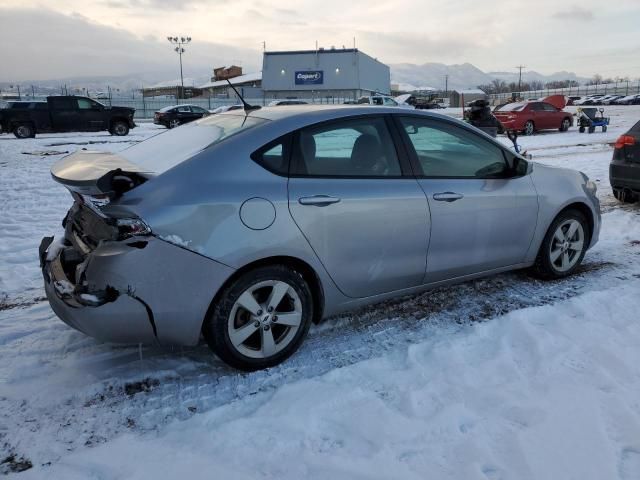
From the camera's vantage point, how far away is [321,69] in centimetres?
6400

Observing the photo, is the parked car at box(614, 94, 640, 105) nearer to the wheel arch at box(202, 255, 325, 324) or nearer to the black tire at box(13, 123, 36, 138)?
the black tire at box(13, 123, 36, 138)

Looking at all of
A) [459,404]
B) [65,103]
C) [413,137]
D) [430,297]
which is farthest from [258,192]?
[65,103]

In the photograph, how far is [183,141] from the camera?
345cm

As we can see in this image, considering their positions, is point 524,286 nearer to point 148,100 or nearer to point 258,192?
point 258,192

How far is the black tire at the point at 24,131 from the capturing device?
68.6ft

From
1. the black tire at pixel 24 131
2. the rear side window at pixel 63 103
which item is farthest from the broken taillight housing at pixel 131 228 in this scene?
the rear side window at pixel 63 103

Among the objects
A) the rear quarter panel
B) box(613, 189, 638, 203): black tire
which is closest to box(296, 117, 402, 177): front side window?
the rear quarter panel

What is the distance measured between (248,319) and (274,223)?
1.97 ft

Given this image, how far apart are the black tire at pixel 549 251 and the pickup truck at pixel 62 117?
2091 centimetres

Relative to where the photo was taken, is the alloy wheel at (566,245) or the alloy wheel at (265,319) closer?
the alloy wheel at (265,319)

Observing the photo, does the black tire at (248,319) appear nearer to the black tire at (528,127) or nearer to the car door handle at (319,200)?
the car door handle at (319,200)

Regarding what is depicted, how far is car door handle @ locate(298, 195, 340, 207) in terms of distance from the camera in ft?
10.2

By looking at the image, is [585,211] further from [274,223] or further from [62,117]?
[62,117]

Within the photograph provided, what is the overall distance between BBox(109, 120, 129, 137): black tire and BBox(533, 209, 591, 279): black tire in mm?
20741
